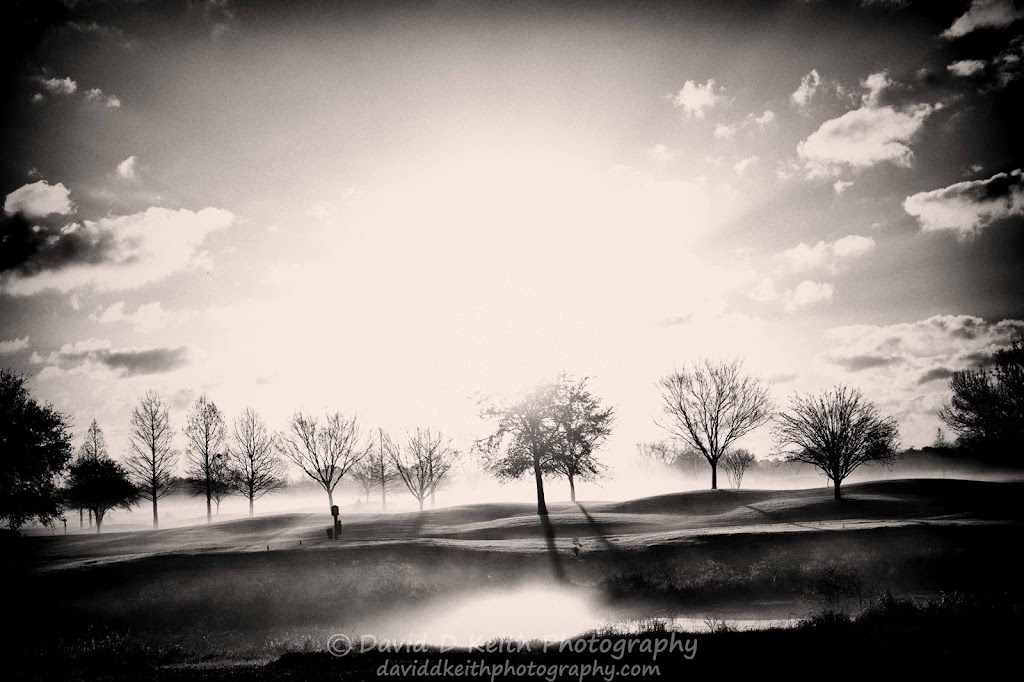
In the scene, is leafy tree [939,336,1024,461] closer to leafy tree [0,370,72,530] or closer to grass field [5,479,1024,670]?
grass field [5,479,1024,670]

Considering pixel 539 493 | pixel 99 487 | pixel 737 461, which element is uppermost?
pixel 99 487

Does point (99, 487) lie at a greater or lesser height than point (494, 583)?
greater

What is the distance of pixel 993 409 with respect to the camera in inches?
2243

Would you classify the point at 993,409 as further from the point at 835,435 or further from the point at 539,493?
the point at 539,493

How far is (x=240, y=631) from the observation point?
20953 millimetres

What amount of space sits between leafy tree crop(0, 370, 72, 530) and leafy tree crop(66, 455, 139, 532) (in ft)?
42.3

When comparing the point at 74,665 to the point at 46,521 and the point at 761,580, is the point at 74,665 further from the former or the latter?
the point at 46,521

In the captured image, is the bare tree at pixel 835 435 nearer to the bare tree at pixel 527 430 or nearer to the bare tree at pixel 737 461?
the bare tree at pixel 527 430

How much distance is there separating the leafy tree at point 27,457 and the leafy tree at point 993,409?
278ft

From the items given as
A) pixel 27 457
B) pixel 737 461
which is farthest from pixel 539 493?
pixel 737 461

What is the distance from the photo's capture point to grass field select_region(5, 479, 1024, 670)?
1962 cm

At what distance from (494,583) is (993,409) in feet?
202

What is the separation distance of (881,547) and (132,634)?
103 ft

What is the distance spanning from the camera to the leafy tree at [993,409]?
53.0m
